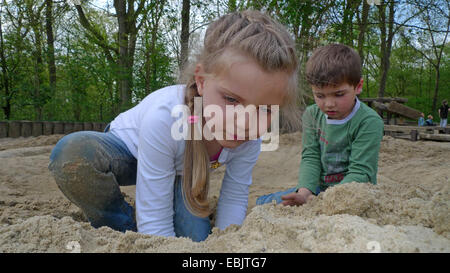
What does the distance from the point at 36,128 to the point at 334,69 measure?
674 cm

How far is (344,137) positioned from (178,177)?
114 cm

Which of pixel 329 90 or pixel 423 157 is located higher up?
pixel 329 90

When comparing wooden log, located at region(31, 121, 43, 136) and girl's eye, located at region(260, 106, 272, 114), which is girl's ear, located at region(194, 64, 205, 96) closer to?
girl's eye, located at region(260, 106, 272, 114)

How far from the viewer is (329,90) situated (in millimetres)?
2105

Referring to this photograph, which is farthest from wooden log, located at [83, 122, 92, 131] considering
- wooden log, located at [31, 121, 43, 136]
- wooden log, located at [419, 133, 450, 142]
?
wooden log, located at [419, 133, 450, 142]

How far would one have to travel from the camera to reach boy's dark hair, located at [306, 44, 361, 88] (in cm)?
209

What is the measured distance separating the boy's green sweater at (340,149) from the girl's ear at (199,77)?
1.03 meters

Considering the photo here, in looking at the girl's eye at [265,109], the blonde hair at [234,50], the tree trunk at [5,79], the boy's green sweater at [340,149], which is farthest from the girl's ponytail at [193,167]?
the tree trunk at [5,79]

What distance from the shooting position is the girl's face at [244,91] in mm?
1264

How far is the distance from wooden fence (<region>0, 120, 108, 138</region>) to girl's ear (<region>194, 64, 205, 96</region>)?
6614 mm

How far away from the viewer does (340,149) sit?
7.32ft
